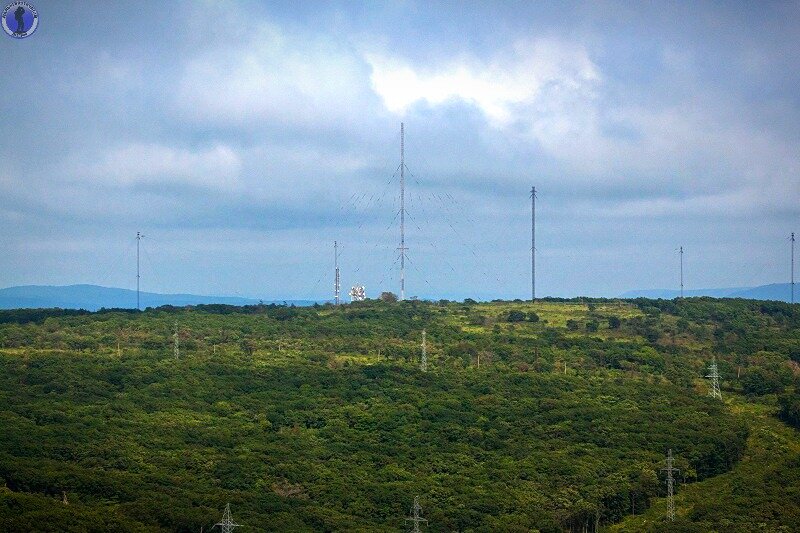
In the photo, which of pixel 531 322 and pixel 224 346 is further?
pixel 531 322

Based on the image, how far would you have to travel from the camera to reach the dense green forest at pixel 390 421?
79688mm

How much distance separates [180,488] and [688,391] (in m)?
57.7

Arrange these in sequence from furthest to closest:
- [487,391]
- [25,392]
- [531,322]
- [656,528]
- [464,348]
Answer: [531,322] → [464,348] → [487,391] → [25,392] → [656,528]

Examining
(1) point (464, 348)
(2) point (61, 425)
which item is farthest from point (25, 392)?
(1) point (464, 348)

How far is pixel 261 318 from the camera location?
502 feet

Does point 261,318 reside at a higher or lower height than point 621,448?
higher

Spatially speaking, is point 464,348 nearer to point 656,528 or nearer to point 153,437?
A: point 153,437

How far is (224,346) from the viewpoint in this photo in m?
134

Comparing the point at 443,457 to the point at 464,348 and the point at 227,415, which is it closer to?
the point at 227,415

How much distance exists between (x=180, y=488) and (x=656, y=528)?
32.5m

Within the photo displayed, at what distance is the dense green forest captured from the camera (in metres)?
79.7

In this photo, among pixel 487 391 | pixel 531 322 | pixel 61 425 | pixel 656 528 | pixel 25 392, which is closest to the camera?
pixel 656 528

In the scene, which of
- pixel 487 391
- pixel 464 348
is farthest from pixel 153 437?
pixel 464 348

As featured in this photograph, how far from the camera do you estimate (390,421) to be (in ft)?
340
